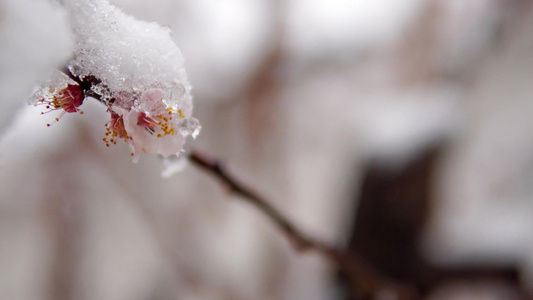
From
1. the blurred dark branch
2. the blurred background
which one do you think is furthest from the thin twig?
the blurred background

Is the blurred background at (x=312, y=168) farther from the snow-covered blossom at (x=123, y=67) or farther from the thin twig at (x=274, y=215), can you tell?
the snow-covered blossom at (x=123, y=67)

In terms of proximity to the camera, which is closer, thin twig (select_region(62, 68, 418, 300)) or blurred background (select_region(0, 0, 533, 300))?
thin twig (select_region(62, 68, 418, 300))

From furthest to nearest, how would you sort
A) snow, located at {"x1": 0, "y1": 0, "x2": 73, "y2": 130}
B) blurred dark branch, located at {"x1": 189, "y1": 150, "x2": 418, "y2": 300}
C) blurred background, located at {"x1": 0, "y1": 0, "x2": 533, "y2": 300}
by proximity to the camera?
blurred background, located at {"x1": 0, "y1": 0, "x2": 533, "y2": 300} < blurred dark branch, located at {"x1": 189, "y1": 150, "x2": 418, "y2": 300} < snow, located at {"x1": 0, "y1": 0, "x2": 73, "y2": 130}

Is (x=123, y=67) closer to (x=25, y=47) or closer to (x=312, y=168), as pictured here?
(x=25, y=47)

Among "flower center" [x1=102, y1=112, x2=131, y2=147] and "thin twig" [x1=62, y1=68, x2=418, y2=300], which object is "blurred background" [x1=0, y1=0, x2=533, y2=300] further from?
"flower center" [x1=102, y1=112, x2=131, y2=147]

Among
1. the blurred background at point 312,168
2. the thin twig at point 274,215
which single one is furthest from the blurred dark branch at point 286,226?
→ the blurred background at point 312,168

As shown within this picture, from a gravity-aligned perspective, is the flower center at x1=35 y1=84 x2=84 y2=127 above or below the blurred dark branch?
below
